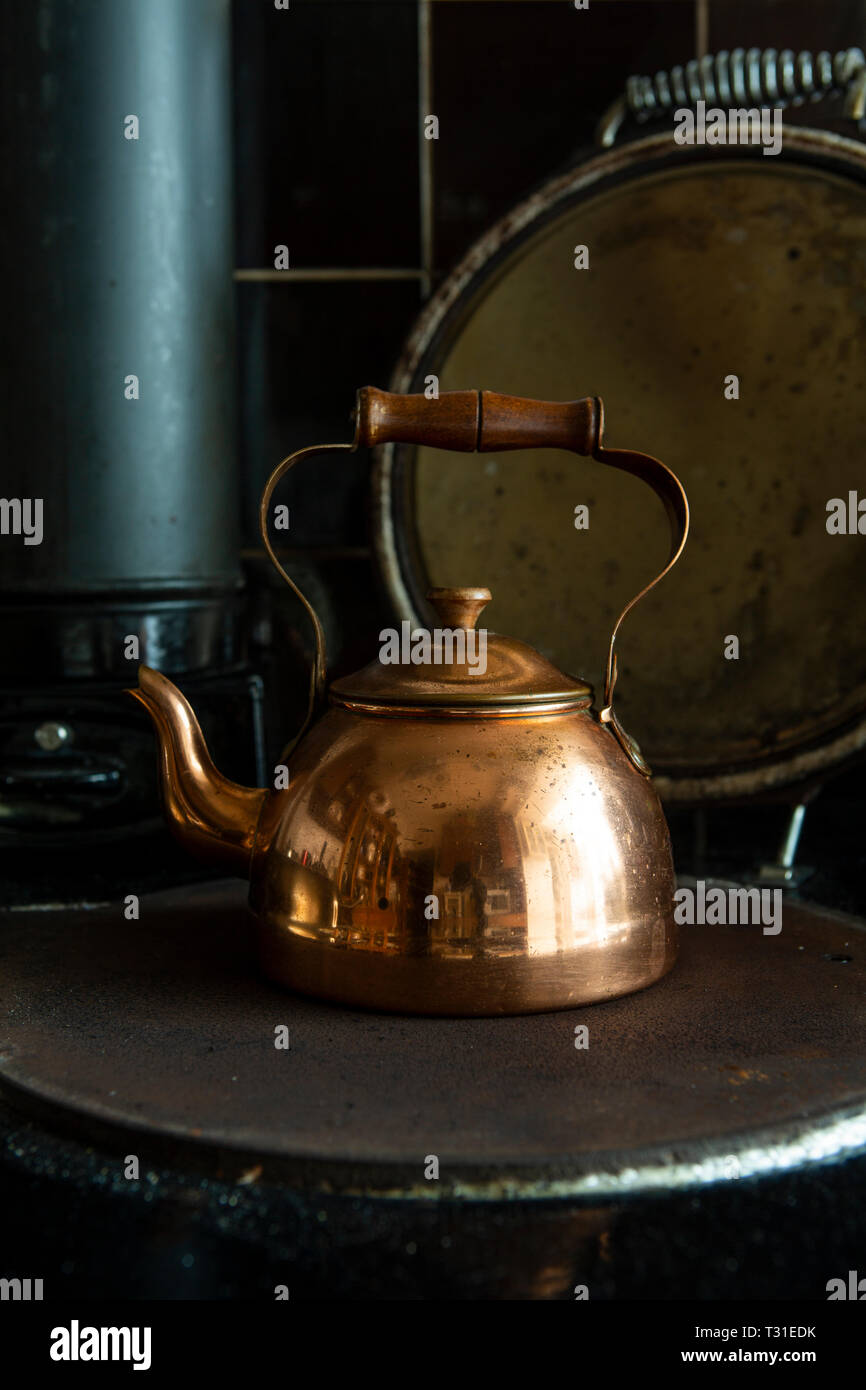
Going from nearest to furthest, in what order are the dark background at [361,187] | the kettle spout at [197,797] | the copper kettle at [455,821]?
the copper kettle at [455,821]
the kettle spout at [197,797]
the dark background at [361,187]

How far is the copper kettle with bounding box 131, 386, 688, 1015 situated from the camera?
0.76 meters

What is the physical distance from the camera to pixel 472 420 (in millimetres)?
836

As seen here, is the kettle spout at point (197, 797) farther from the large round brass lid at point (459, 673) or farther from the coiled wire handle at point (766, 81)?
the coiled wire handle at point (766, 81)

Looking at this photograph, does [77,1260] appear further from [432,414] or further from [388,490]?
[388,490]

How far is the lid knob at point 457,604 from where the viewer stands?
0.84 metres

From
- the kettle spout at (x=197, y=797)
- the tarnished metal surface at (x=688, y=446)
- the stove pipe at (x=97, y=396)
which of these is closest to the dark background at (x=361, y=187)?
the tarnished metal surface at (x=688, y=446)

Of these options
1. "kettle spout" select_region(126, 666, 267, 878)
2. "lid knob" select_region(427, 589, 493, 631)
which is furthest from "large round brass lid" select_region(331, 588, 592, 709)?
"kettle spout" select_region(126, 666, 267, 878)

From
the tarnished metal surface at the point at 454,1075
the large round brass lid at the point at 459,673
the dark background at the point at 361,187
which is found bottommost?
the tarnished metal surface at the point at 454,1075

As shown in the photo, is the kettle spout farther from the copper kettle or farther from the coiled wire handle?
the coiled wire handle

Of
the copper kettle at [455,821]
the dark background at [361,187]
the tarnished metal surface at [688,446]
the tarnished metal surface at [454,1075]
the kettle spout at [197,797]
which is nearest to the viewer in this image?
the tarnished metal surface at [454,1075]

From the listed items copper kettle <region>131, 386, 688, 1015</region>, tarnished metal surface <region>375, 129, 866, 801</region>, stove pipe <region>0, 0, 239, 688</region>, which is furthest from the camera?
tarnished metal surface <region>375, 129, 866, 801</region>

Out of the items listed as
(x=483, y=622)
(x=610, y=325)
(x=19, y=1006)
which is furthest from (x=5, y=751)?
(x=610, y=325)

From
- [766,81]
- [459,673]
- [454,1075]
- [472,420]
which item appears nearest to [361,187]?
[766,81]

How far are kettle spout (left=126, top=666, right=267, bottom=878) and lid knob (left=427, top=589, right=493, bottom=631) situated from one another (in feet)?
0.57
